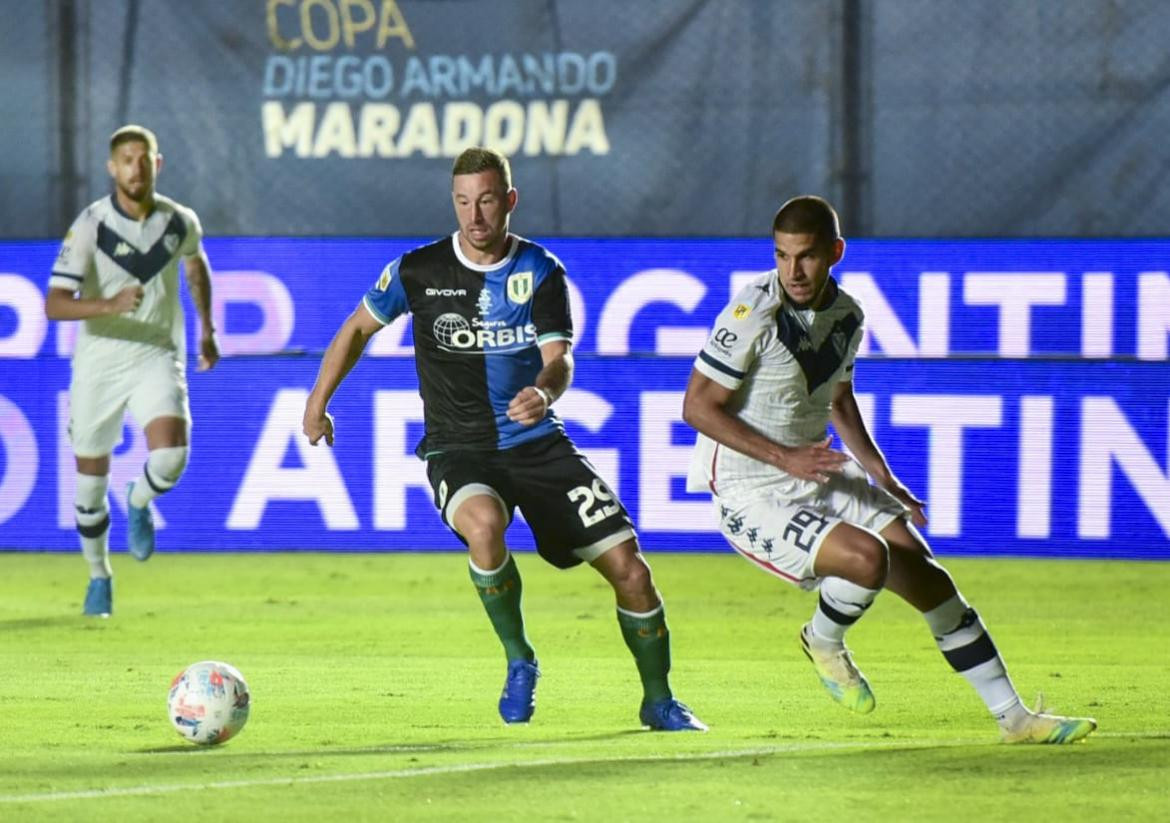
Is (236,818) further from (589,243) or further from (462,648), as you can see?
(589,243)

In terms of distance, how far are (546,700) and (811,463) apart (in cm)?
164

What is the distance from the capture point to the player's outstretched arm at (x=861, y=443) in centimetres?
714

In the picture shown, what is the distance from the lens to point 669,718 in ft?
23.4

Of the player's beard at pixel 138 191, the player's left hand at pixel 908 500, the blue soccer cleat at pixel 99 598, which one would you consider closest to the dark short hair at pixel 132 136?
the player's beard at pixel 138 191

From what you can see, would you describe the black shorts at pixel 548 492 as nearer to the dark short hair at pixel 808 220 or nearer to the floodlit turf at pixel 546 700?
the floodlit turf at pixel 546 700

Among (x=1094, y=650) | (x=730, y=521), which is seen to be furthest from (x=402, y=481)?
(x=730, y=521)

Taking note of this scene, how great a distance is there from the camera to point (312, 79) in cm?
1341

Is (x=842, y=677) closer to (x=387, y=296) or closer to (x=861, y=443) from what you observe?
(x=861, y=443)

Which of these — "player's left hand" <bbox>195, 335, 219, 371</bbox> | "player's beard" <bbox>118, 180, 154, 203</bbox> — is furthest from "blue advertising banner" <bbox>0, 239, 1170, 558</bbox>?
"player's beard" <bbox>118, 180, 154, 203</bbox>

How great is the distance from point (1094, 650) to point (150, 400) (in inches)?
178

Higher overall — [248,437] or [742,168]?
[742,168]

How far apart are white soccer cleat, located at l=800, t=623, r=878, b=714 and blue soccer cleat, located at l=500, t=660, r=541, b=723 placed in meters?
0.93

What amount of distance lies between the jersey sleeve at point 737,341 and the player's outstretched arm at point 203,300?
186 inches

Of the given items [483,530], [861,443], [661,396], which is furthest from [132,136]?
[861,443]
